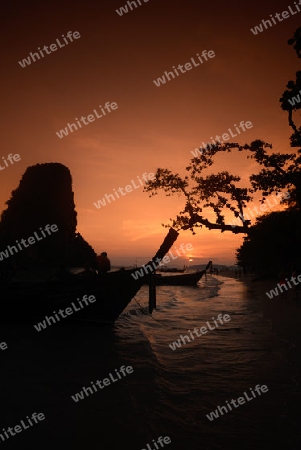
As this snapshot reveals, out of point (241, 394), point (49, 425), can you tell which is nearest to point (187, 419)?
point (241, 394)

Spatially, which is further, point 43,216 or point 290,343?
point 43,216

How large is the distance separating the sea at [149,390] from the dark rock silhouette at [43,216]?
3446 inches

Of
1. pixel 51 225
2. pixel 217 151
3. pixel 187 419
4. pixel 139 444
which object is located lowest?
pixel 187 419

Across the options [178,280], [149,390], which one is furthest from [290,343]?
[178,280]

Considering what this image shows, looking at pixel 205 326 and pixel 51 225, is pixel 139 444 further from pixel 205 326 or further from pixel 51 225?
pixel 51 225

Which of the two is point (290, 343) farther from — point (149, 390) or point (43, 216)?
point (43, 216)

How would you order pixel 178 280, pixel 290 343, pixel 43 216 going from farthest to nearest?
pixel 43 216 → pixel 178 280 → pixel 290 343

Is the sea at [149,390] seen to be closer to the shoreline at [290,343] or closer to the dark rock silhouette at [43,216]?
the shoreline at [290,343]

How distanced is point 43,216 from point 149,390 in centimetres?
10151

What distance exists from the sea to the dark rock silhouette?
87528 millimetres

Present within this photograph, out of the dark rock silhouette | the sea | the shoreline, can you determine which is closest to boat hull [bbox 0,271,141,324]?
the sea

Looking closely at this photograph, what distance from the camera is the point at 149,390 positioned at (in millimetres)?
6816

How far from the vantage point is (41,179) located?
105 meters

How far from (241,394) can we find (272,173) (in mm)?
12625
